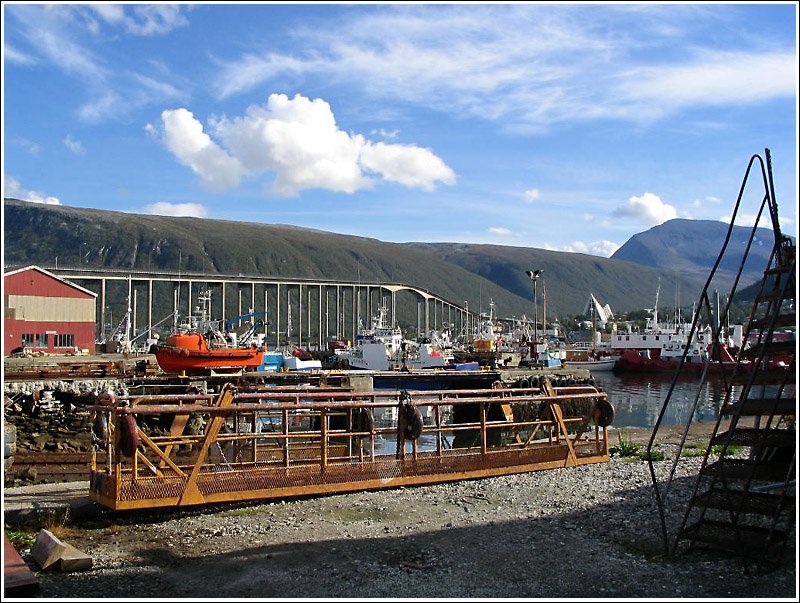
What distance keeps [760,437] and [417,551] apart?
4.95 meters

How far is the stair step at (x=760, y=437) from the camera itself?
10.0 m

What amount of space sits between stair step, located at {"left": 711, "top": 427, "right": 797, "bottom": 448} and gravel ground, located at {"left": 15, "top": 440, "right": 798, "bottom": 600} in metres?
1.32

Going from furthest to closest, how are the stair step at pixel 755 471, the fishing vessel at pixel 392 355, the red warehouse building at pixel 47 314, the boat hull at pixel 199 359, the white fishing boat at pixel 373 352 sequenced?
1. the white fishing boat at pixel 373 352
2. the fishing vessel at pixel 392 355
3. the red warehouse building at pixel 47 314
4. the boat hull at pixel 199 359
5. the stair step at pixel 755 471

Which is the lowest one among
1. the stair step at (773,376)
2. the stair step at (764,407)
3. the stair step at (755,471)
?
the stair step at (755,471)

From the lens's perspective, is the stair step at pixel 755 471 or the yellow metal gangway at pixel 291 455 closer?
the stair step at pixel 755 471

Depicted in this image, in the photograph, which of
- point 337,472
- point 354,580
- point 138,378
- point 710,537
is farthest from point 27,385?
point 710,537

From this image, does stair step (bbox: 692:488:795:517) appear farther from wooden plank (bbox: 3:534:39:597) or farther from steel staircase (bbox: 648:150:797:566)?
wooden plank (bbox: 3:534:39:597)

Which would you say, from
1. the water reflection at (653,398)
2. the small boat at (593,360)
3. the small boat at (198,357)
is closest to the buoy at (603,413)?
the water reflection at (653,398)

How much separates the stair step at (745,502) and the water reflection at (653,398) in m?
24.5

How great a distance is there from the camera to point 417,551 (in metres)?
10.7

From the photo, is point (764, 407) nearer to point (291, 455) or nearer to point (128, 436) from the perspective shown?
point (128, 436)

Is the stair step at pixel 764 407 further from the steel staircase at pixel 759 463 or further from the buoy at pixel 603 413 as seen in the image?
the buoy at pixel 603 413

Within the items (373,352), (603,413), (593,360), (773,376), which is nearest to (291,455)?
(603,413)

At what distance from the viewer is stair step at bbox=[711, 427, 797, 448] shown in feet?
33.0
